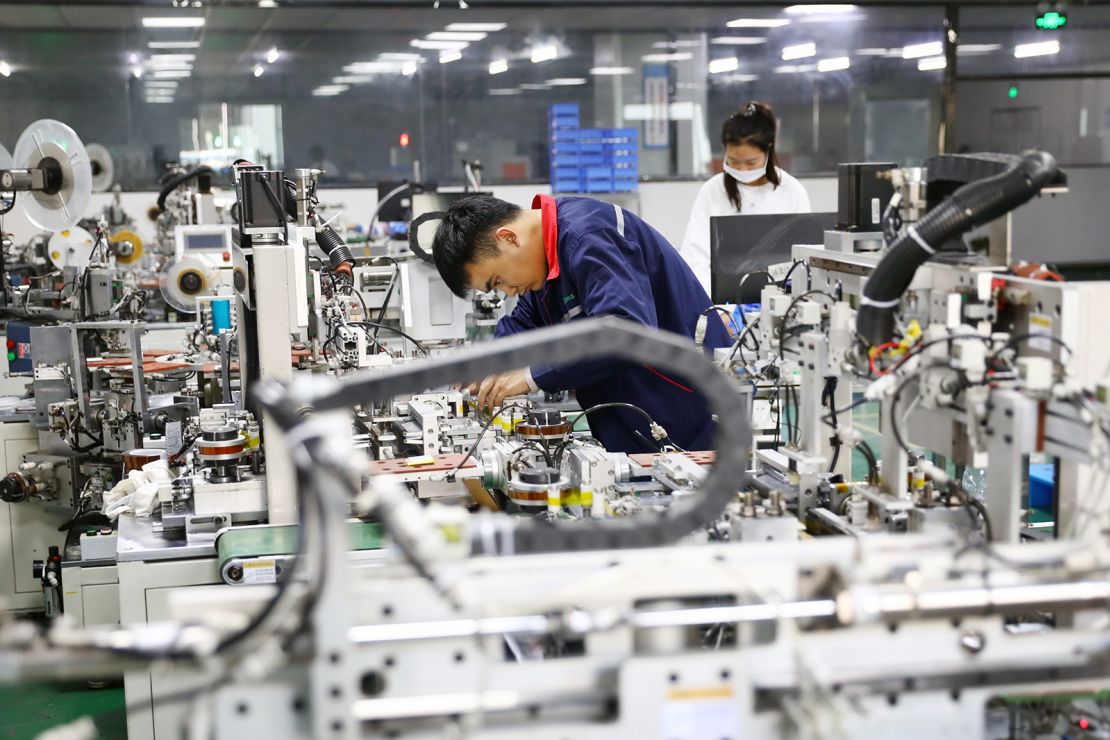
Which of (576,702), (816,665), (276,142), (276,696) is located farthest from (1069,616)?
(276,142)

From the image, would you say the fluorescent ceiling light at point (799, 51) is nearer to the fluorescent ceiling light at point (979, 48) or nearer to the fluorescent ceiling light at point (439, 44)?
the fluorescent ceiling light at point (979, 48)

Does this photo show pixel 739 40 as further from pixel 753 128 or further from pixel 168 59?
pixel 753 128

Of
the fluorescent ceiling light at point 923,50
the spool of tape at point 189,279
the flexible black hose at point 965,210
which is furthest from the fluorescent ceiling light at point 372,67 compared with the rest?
the flexible black hose at point 965,210

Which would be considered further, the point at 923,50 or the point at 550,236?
the point at 923,50

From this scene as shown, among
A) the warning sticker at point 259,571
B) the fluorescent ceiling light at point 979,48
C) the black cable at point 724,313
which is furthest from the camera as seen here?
the fluorescent ceiling light at point 979,48

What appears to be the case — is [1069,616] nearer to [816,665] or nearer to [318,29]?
[816,665]

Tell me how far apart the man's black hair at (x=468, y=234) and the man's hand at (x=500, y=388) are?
285 mm

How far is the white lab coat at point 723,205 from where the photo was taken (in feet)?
15.4

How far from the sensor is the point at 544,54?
991 cm

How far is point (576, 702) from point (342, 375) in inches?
66.2

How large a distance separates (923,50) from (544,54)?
3475 mm

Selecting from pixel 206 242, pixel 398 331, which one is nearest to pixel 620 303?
pixel 398 331

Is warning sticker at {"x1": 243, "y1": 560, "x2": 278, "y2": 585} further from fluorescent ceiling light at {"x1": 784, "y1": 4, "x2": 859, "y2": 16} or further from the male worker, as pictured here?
fluorescent ceiling light at {"x1": 784, "y1": 4, "x2": 859, "y2": 16}

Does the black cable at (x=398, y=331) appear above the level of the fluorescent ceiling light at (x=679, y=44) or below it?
below
